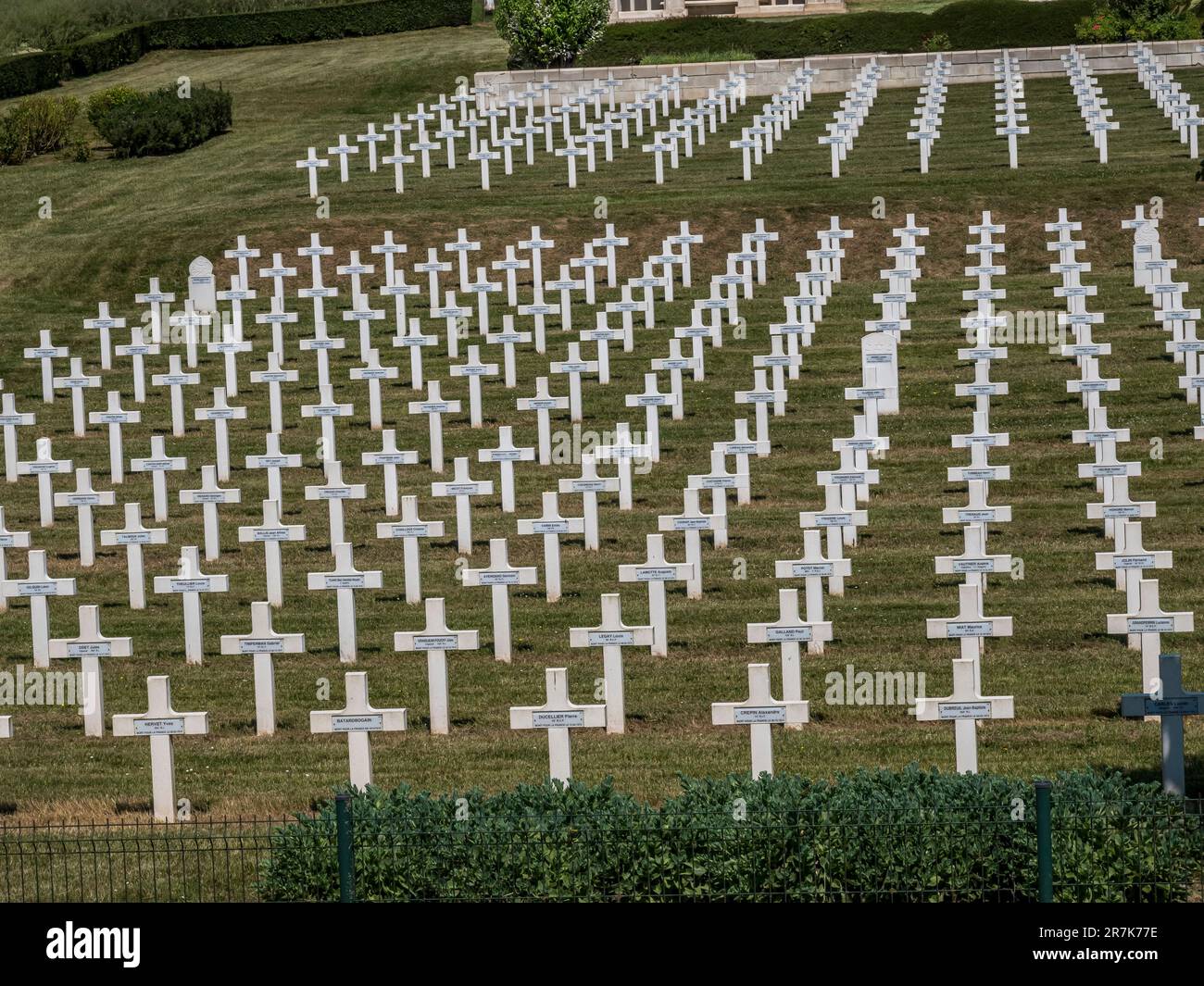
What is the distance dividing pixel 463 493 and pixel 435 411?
3411 millimetres

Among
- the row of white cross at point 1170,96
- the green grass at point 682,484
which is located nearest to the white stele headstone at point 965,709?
the green grass at point 682,484

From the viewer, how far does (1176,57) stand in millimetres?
46656

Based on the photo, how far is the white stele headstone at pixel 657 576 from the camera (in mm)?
16312

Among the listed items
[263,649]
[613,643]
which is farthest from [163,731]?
[613,643]

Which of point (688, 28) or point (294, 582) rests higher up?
point (688, 28)

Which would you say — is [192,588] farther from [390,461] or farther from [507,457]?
[507,457]

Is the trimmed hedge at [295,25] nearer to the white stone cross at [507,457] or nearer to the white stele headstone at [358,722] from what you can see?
the white stone cross at [507,457]

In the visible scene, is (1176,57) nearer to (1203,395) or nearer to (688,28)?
(688,28)

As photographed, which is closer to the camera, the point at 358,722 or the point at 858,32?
the point at 358,722

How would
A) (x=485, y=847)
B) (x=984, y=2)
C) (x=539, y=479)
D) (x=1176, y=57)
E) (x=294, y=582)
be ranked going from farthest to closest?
(x=984, y=2) → (x=1176, y=57) → (x=539, y=479) → (x=294, y=582) → (x=485, y=847)

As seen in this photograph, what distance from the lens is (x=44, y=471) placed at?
21.9m

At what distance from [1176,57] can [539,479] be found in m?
29.8

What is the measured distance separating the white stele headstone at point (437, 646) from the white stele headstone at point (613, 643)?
86cm
